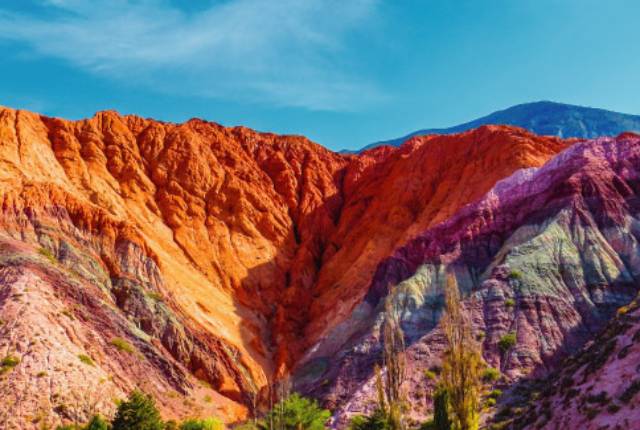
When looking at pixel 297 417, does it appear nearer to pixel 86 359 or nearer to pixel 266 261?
pixel 86 359

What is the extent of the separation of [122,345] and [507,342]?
30.1 metres

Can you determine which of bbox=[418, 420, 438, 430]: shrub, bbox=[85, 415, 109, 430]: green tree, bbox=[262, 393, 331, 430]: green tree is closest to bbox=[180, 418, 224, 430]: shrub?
bbox=[262, 393, 331, 430]: green tree

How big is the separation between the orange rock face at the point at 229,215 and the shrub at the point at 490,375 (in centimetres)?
2174

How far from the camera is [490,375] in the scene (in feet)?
147

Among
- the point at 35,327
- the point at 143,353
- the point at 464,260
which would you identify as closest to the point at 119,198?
the point at 143,353

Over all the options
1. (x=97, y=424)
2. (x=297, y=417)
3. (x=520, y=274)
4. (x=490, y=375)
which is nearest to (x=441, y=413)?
(x=297, y=417)

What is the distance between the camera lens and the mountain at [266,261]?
4800cm

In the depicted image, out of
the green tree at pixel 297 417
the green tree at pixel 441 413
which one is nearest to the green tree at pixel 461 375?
the green tree at pixel 441 413

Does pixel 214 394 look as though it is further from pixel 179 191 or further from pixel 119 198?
pixel 179 191

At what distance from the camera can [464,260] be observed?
60469mm

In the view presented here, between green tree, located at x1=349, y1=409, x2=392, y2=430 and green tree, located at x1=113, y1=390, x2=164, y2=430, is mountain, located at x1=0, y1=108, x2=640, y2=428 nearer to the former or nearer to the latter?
green tree, located at x1=113, y1=390, x2=164, y2=430

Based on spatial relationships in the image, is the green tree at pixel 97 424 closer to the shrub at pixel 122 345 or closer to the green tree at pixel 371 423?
the shrub at pixel 122 345

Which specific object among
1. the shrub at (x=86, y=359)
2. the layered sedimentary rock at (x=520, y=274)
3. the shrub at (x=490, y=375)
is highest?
the layered sedimentary rock at (x=520, y=274)

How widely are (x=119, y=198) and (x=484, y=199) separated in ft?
144
